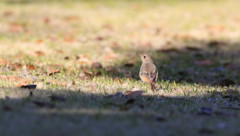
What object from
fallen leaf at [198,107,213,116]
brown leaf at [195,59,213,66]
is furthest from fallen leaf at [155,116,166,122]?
brown leaf at [195,59,213,66]

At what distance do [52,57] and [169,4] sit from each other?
27.9 ft

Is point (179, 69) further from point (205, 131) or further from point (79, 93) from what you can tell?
point (205, 131)

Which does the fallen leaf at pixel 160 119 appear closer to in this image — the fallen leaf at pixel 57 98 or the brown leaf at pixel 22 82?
the fallen leaf at pixel 57 98

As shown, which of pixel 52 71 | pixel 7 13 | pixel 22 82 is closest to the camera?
pixel 22 82

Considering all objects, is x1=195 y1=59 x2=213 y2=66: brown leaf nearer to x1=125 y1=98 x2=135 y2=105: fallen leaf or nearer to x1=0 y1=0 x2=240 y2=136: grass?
x1=0 y1=0 x2=240 y2=136: grass

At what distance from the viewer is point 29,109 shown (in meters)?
4.98

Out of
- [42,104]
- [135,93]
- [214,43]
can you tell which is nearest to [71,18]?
[214,43]

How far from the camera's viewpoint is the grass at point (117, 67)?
4.76 metres

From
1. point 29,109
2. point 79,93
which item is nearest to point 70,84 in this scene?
point 79,93

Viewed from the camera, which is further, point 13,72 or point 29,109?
point 13,72

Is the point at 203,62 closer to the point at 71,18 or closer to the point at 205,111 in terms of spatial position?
the point at 205,111

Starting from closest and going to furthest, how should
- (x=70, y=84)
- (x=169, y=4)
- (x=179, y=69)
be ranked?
1. (x=70, y=84)
2. (x=179, y=69)
3. (x=169, y=4)

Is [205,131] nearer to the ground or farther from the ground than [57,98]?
nearer to the ground

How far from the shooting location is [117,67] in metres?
9.13
